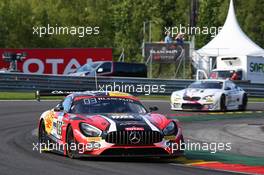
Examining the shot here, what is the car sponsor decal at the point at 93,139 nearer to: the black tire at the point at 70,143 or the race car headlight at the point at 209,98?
the black tire at the point at 70,143

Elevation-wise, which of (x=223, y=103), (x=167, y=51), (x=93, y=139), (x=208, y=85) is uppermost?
(x=167, y=51)

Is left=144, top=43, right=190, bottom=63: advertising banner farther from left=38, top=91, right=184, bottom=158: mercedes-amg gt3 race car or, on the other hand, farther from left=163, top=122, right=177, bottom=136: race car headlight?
left=163, top=122, right=177, bottom=136: race car headlight

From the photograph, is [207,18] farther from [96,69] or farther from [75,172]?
[75,172]

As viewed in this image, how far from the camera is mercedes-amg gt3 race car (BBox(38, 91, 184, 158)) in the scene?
38.0ft

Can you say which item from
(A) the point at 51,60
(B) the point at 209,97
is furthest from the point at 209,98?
(A) the point at 51,60

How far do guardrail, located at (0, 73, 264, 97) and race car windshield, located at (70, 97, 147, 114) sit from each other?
18463 mm

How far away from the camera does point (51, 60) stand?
42969 millimetres

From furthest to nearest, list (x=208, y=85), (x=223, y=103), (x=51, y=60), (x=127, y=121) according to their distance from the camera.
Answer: (x=51, y=60) → (x=208, y=85) → (x=223, y=103) → (x=127, y=121)

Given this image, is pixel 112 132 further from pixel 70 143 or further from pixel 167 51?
pixel 167 51

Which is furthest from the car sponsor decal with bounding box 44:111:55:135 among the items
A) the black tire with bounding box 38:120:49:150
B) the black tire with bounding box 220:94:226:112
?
the black tire with bounding box 220:94:226:112

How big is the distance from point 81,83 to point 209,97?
8.94m

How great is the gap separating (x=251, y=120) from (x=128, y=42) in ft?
143

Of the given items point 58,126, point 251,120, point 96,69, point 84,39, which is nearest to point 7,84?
point 96,69

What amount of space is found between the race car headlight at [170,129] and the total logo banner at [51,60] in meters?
30.8
